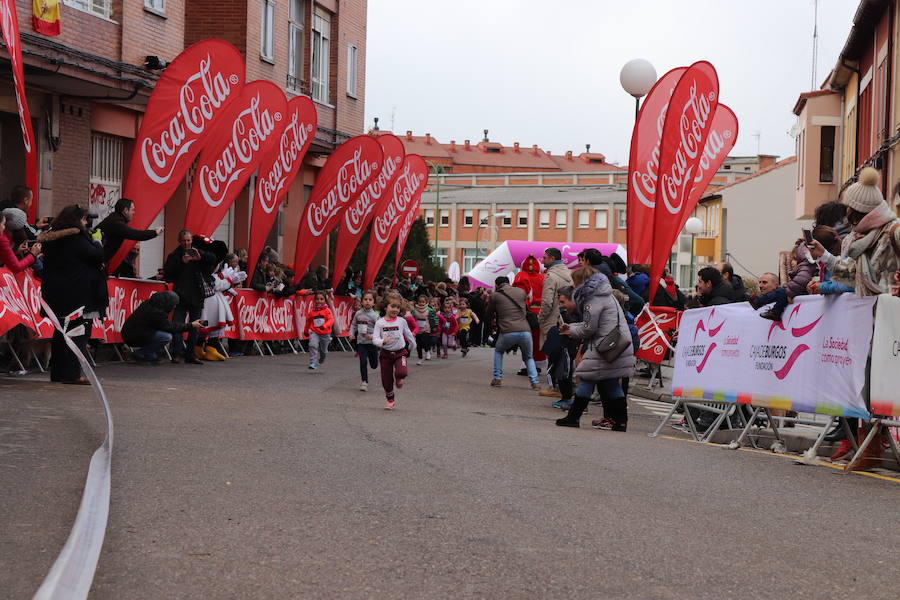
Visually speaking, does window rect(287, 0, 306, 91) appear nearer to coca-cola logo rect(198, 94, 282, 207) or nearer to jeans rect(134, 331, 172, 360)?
coca-cola logo rect(198, 94, 282, 207)

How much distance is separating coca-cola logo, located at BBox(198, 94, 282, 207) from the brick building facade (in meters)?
2.71

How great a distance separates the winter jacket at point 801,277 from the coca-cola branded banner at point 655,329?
745 cm

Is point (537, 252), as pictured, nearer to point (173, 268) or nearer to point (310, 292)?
point (310, 292)

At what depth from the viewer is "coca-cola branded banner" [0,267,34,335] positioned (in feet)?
42.3

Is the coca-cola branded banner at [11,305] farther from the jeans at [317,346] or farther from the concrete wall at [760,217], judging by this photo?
the concrete wall at [760,217]

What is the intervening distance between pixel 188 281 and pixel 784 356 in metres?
9.85

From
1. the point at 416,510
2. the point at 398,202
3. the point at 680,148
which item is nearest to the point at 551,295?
the point at 680,148

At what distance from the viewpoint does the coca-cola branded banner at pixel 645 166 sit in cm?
1934

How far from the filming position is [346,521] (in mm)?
6719

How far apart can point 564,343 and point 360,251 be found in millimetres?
43961

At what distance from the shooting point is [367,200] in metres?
26.5

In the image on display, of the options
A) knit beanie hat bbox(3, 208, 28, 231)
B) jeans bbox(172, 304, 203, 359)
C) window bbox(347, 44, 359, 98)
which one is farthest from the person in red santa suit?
window bbox(347, 44, 359, 98)

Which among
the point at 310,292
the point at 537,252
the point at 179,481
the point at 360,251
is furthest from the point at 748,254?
the point at 179,481

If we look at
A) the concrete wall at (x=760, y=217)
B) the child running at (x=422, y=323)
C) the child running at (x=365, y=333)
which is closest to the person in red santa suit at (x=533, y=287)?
the child running at (x=365, y=333)
